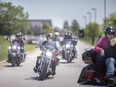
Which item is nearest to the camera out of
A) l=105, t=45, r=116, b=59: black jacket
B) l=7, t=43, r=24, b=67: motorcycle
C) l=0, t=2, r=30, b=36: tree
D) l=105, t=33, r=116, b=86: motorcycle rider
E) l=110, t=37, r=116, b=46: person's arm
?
l=105, t=33, r=116, b=86: motorcycle rider

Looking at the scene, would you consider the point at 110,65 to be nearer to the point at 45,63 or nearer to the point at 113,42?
the point at 113,42

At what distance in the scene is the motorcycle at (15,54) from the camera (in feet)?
72.0

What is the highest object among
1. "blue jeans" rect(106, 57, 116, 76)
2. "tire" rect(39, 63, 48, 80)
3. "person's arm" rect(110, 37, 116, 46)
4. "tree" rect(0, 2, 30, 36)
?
"tree" rect(0, 2, 30, 36)

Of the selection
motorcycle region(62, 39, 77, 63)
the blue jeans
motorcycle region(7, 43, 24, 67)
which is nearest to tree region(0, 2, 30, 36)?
motorcycle region(62, 39, 77, 63)

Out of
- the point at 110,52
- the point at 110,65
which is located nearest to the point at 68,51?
the point at 110,52

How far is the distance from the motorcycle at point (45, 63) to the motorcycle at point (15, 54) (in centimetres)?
631

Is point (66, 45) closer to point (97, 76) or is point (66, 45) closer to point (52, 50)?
point (52, 50)

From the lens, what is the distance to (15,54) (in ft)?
72.3

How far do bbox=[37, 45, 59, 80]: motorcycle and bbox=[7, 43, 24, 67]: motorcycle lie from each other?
20.7ft

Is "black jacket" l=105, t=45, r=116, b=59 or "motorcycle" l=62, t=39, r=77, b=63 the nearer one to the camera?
"black jacket" l=105, t=45, r=116, b=59

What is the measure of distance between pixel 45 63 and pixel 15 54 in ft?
22.9

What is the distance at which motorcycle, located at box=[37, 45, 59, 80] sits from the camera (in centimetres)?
1519

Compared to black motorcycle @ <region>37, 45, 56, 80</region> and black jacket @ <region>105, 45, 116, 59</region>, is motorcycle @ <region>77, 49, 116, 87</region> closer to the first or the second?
black jacket @ <region>105, 45, 116, 59</region>

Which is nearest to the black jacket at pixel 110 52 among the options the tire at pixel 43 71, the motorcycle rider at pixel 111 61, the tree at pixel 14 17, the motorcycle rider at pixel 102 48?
the motorcycle rider at pixel 111 61
